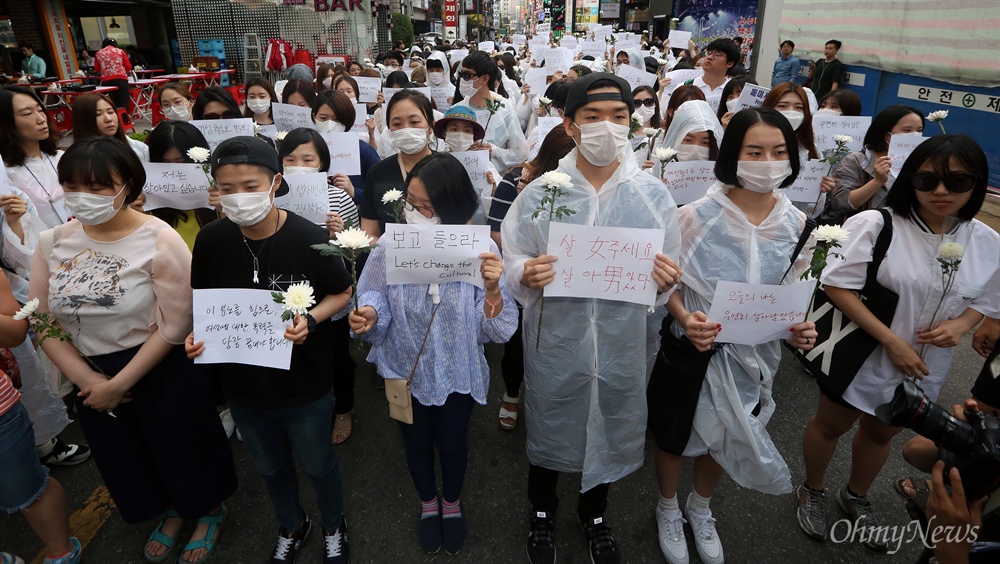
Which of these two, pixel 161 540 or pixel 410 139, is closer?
pixel 161 540

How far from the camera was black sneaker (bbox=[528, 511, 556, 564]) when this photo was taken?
101 inches

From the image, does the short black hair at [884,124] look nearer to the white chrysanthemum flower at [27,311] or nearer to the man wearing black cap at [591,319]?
the man wearing black cap at [591,319]

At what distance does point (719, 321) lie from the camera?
6.97ft

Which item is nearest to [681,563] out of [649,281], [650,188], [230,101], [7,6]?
[649,281]

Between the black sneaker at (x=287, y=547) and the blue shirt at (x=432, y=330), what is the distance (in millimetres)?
1004

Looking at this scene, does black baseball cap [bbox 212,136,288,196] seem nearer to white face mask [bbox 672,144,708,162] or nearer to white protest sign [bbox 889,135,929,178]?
white face mask [bbox 672,144,708,162]

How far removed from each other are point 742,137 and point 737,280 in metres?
0.60

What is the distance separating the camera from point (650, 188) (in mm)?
2205

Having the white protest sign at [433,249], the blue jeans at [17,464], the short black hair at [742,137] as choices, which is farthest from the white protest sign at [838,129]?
the blue jeans at [17,464]

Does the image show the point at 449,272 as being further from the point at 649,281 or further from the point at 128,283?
the point at 128,283

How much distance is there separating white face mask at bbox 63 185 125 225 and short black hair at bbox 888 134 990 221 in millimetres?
3289

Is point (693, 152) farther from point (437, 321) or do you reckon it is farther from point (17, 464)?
point (17, 464)

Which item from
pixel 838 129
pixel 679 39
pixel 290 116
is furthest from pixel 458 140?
pixel 679 39

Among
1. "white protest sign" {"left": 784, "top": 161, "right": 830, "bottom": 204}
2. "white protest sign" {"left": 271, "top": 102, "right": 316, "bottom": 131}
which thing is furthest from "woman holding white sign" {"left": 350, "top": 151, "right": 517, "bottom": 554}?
"white protest sign" {"left": 271, "top": 102, "right": 316, "bottom": 131}
